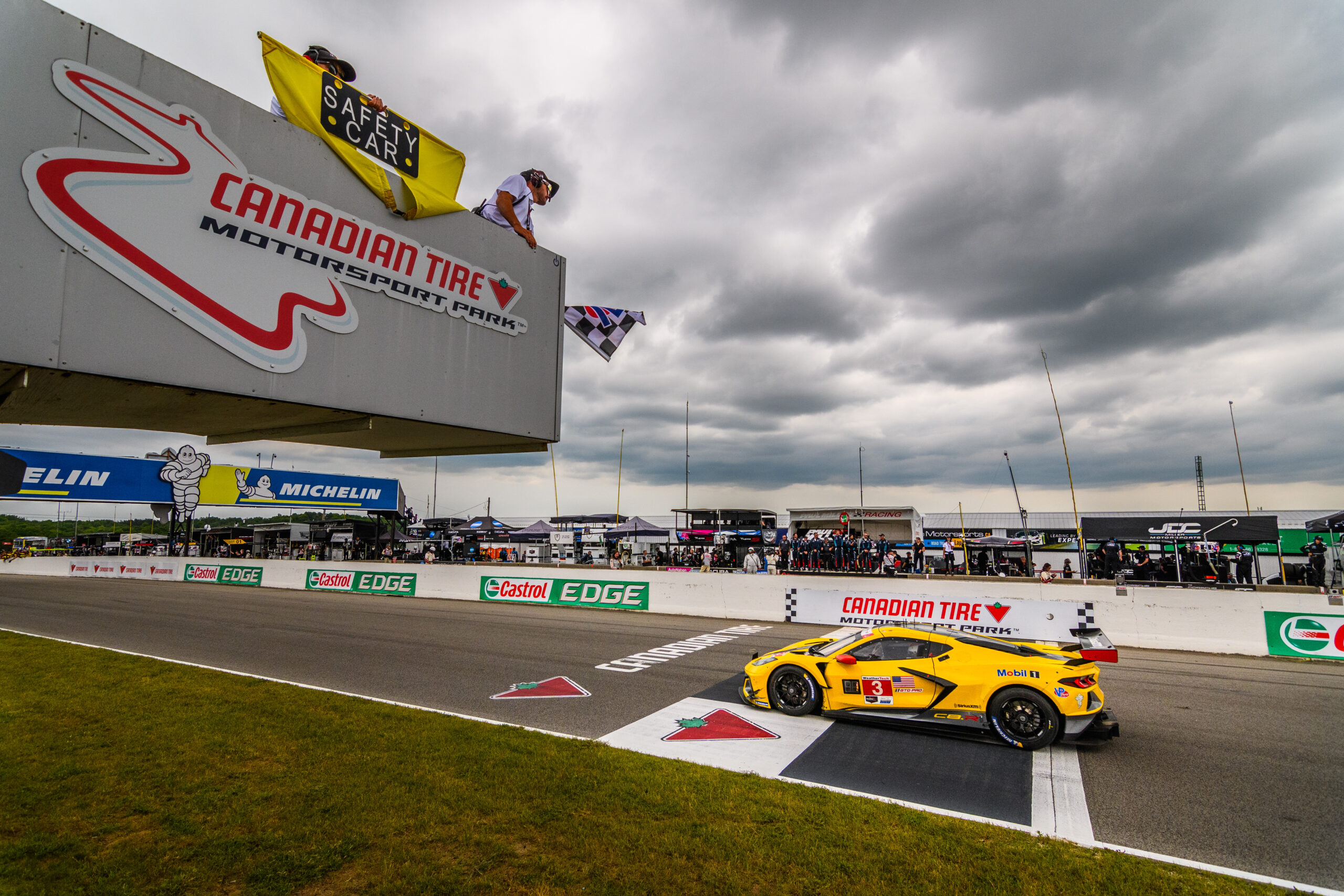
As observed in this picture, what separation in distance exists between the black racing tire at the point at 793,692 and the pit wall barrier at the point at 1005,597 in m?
7.13

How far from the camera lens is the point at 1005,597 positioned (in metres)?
15.5

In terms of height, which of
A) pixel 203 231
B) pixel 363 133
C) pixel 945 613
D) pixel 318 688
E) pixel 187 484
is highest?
pixel 187 484

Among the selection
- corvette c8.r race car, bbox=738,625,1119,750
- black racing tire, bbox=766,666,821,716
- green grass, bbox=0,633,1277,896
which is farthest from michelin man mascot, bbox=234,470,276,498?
black racing tire, bbox=766,666,821,716

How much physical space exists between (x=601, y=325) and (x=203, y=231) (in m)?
2.30

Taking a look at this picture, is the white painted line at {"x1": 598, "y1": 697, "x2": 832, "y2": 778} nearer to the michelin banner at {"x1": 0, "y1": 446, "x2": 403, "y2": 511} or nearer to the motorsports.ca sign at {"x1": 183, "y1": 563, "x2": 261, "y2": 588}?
the michelin banner at {"x1": 0, "y1": 446, "x2": 403, "y2": 511}

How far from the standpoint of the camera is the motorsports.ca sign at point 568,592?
20219 mm

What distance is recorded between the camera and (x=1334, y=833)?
17.0ft

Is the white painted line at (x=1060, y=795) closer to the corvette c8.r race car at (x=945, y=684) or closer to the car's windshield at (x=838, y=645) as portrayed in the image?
the corvette c8.r race car at (x=945, y=684)

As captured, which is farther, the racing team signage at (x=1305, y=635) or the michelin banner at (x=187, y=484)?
the michelin banner at (x=187, y=484)

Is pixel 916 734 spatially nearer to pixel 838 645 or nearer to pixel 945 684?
pixel 945 684

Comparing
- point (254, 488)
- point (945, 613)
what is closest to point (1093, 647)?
point (945, 613)

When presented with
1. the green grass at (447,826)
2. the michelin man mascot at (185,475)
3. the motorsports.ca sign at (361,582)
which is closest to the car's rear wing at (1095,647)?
the green grass at (447,826)

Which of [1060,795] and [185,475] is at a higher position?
[185,475]

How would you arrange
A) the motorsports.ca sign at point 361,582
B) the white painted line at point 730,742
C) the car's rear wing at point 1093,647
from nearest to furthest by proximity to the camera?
the white painted line at point 730,742 < the car's rear wing at point 1093,647 < the motorsports.ca sign at point 361,582
